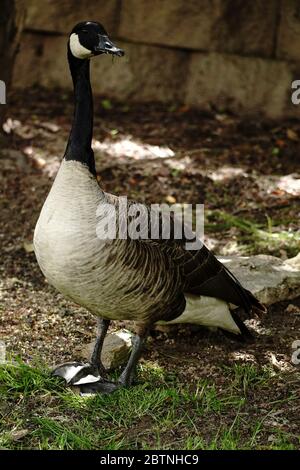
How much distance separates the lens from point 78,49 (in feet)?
14.9

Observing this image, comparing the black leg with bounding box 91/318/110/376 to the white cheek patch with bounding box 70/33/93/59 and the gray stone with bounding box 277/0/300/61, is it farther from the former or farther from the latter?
the gray stone with bounding box 277/0/300/61

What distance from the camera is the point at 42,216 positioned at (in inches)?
174

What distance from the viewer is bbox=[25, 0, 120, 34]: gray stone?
914cm

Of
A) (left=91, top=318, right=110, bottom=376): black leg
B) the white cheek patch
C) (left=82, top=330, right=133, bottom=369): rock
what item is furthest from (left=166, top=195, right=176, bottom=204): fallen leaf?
the white cheek patch

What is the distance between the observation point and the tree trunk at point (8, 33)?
23.5 feet

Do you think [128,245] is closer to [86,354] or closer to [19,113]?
[86,354]

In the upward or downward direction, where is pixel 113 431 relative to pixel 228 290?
downward

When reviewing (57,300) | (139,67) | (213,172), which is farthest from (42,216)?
(139,67)

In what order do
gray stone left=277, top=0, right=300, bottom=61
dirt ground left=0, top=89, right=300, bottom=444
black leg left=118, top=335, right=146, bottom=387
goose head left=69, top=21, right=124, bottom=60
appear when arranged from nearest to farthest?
goose head left=69, top=21, right=124, bottom=60 → black leg left=118, top=335, right=146, bottom=387 → dirt ground left=0, top=89, right=300, bottom=444 → gray stone left=277, top=0, right=300, bottom=61

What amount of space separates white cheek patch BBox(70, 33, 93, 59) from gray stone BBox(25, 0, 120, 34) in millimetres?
4795

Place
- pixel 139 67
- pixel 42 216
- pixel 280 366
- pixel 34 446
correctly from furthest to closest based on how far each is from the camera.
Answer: pixel 139 67
pixel 280 366
pixel 42 216
pixel 34 446

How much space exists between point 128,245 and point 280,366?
128cm

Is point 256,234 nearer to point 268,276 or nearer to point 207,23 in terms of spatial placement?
point 268,276

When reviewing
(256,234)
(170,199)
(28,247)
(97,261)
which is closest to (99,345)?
(97,261)
